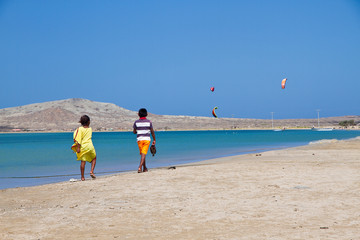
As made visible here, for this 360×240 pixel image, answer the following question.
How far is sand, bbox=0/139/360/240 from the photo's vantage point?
204 inches

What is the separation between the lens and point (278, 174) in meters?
10.3

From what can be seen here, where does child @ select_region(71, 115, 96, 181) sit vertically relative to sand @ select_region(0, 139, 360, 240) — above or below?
above

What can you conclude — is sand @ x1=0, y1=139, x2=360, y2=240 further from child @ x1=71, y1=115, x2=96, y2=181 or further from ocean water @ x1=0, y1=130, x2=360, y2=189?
ocean water @ x1=0, y1=130, x2=360, y2=189

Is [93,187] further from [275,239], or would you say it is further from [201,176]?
[275,239]

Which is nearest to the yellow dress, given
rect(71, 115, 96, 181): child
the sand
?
rect(71, 115, 96, 181): child

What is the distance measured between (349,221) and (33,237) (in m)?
3.98

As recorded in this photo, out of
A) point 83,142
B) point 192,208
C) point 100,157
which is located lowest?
point 100,157

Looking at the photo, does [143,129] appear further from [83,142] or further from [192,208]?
[192,208]

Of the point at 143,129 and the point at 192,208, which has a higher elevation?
the point at 143,129

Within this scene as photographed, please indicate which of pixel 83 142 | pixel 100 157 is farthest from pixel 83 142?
pixel 100 157

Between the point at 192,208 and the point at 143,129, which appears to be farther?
the point at 143,129

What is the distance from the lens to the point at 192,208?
655 cm

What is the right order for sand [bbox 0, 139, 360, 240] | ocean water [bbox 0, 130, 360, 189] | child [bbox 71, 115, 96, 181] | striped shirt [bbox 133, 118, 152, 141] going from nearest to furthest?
sand [bbox 0, 139, 360, 240] < child [bbox 71, 115, 96, 181] < striped shirt [bbox 133, 118, 152, 141] < ocean water [bbox 0, 130, 360, 189]

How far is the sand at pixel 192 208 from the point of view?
17.0ft
